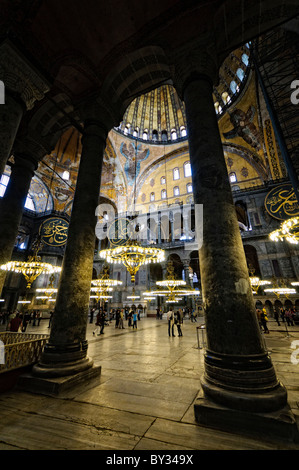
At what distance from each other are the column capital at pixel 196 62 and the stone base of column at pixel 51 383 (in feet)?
17.4

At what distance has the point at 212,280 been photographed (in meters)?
2.31

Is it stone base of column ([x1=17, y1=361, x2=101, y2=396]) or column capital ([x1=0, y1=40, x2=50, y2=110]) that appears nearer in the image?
stone base of column ([x1=17, y1=361, x2=101, y2=396])

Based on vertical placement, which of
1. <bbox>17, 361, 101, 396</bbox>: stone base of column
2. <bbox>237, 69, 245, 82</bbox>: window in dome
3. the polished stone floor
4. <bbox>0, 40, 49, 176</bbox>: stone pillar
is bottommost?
the polished stone floor

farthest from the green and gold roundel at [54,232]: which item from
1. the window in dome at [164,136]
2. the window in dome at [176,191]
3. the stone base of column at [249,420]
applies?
the window in dome at [164,136]

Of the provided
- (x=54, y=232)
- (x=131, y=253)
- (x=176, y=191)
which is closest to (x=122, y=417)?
(x=131, y=253)

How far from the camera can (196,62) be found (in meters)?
3.54

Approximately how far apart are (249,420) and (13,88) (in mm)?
5499

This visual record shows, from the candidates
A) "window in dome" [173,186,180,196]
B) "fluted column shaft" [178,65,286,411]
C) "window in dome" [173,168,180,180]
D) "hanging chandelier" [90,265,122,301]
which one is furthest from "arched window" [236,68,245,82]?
"hanging chandelier" [90,265,122,301]

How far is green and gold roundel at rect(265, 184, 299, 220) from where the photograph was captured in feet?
45.7

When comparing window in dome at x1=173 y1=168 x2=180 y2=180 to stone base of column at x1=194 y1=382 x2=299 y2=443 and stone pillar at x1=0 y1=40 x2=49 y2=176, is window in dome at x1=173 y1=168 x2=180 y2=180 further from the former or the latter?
stone base of column at x1=194 y1=382 x2=299 y2=443

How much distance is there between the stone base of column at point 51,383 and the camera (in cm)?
264

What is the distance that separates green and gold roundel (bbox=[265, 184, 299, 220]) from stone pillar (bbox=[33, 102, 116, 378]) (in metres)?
14.7

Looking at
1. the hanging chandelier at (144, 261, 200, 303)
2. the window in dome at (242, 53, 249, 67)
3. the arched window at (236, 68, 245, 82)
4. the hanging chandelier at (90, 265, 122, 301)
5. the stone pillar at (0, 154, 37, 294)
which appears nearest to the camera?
the stone pillar at (0, 154, 37, 294)
